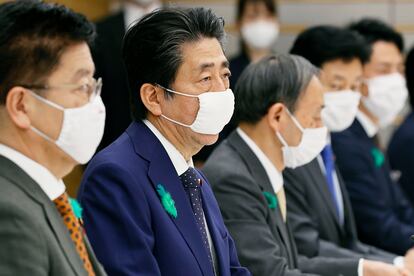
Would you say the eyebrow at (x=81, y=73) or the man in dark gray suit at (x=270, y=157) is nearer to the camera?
the eyebrow at (x=81, y=73)

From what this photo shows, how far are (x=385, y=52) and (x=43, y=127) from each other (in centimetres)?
332

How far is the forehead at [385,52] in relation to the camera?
487 cm

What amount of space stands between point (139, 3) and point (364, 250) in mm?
2367

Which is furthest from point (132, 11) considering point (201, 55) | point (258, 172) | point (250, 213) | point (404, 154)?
point (201, 55)

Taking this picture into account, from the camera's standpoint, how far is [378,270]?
3.08 meters

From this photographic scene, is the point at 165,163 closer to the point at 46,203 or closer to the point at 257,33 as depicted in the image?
the point at 46,203

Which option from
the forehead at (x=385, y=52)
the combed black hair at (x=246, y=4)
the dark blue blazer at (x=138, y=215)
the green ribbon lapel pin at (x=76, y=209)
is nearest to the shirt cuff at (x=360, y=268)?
the dark blue blazer at (x=138, y=215)

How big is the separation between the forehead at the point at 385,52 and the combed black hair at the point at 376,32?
3 centimetres

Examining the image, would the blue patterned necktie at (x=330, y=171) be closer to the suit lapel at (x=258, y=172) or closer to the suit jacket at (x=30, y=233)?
the suit lapel at (x=258, y=172)

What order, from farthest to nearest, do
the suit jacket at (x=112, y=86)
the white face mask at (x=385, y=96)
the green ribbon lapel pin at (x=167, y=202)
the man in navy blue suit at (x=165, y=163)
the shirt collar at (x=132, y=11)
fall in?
the shirt collar at (x=132, y=11) → the suit jacket at (x=112, y=86) → the white face mask at (x=385, y=96) → the green ribbon lapel pin at (x=167, y=202) → the man in navy blue suit at (x=165, y=163)

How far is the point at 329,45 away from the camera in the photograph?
13.4 feet

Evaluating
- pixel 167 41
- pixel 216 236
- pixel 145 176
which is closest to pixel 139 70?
pixel 167 41

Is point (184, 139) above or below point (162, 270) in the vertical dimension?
above

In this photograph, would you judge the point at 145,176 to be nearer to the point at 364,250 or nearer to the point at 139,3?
the point at 364,250
